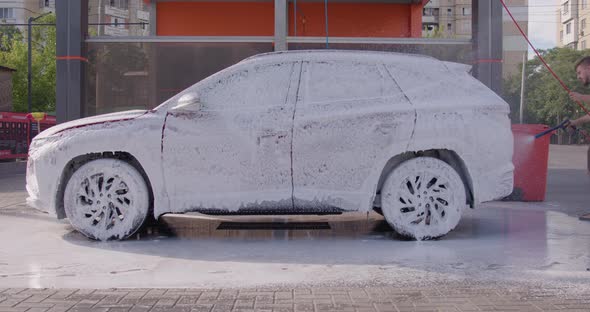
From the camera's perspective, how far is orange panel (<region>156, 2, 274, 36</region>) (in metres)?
13.9

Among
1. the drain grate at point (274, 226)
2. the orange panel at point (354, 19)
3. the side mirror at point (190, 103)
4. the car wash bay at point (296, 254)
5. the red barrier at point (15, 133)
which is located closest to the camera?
the car wash bay at point (296, 254)

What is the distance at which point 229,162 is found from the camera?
5.57 meters

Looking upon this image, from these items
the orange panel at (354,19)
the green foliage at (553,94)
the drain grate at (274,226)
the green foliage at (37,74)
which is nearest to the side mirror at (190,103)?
the drain grate at (274,226)

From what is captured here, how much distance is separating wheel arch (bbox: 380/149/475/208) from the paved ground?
42cm

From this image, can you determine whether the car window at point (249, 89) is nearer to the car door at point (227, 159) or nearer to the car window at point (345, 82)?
the car door at point (227, 159)

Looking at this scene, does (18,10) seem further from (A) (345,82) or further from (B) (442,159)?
(B) (442,159)

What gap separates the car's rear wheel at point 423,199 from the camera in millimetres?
5641

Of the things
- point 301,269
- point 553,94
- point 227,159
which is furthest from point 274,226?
point 553,94

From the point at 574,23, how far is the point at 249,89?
88.9m

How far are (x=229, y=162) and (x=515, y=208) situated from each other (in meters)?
4.28

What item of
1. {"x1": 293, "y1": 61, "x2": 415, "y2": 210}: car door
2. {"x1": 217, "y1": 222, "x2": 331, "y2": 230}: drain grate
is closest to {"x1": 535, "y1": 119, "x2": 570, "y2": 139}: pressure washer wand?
{"x1": 293, "y1": 61, "x2": 415, "y2": 210}: car door

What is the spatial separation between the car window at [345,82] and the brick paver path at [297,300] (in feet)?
7.46

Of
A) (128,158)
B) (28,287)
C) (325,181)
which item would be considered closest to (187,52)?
(128,158)

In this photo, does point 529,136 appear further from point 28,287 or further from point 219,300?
point 28,287
